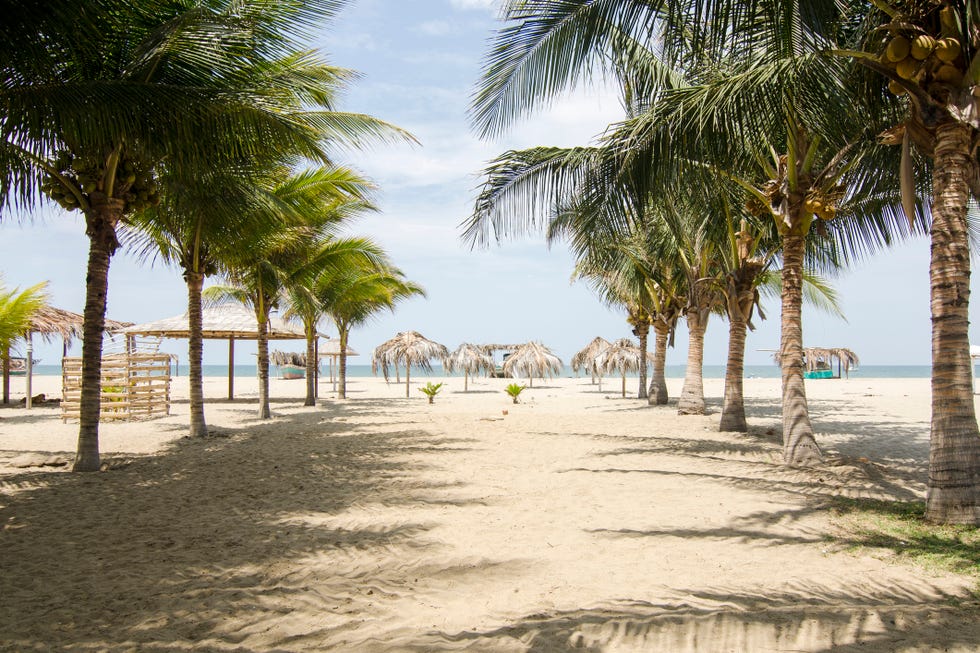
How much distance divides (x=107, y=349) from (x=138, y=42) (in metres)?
12.0

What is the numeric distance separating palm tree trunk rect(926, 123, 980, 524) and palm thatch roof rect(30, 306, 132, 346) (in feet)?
68.5

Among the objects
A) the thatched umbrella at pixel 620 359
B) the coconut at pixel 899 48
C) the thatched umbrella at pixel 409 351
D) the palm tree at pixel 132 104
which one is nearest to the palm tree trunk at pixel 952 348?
the coconut at pixel 899 48

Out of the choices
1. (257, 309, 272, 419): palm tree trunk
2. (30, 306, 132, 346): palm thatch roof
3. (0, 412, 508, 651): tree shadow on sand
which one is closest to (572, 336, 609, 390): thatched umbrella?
(257, 309, 272, 419): palm tree trunk

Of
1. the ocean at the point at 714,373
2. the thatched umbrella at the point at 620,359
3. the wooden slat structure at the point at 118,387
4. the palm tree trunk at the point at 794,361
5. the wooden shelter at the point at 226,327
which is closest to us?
the palm tree trunk at the point at 794,361

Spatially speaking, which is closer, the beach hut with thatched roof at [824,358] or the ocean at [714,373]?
the beach hut with thatched roof at [824,358]

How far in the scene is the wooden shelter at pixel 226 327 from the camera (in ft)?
59.5

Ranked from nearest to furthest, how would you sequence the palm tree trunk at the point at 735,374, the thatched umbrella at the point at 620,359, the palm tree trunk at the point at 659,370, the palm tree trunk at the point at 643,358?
the palm tree trunk at the point at 735,374 < the palm tree trunk at the point at 659,370 < the palm tree trunk at the point at 643,358 < the thatched umbrella at the point at 620,359

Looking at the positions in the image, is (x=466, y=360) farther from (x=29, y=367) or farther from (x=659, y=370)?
(x=29, y=367)

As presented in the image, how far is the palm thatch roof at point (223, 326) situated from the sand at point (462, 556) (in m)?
10.5

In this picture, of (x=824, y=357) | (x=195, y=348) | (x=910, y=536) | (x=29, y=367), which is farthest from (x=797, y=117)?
(x=824, y=357)

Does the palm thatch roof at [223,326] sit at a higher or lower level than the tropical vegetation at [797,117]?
lower

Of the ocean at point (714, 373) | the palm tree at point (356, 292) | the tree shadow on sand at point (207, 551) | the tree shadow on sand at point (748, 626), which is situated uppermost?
the palm tree at point (356, 292)

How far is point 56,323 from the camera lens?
19.5 m

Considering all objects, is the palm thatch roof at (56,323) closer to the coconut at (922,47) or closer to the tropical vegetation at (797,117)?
the tropical vegetation at (797,117)
